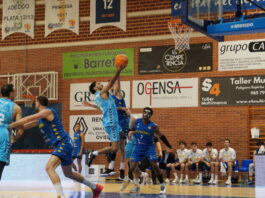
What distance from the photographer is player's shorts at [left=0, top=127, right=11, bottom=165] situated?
8.04 m

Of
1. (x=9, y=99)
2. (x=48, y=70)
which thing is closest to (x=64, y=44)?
(x=48, y=70)

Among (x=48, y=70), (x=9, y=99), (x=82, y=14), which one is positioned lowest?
(x=9, y=99)

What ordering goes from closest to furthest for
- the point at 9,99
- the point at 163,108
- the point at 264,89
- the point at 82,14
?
the point at 9,99
the point at 264,89
the point at 163,108
the point at 82,14

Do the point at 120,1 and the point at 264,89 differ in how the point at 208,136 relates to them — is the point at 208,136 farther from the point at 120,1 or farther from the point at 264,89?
the point at 120,1

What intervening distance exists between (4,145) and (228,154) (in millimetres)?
12493

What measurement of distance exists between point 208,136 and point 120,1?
272 inches

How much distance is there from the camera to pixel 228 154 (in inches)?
760

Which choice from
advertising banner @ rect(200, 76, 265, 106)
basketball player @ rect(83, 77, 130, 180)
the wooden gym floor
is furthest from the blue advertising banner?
advertising banner @ rect(200, 76, 265, 106)

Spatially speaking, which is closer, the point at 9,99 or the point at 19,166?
the point at 9,99

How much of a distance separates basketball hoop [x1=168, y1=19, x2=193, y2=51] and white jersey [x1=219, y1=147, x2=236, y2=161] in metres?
4.22

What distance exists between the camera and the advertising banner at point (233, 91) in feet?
64.8

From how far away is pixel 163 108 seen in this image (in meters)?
21.4

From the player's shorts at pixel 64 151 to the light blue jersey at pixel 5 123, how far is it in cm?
85

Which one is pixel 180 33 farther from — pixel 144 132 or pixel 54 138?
pixel 54 138
